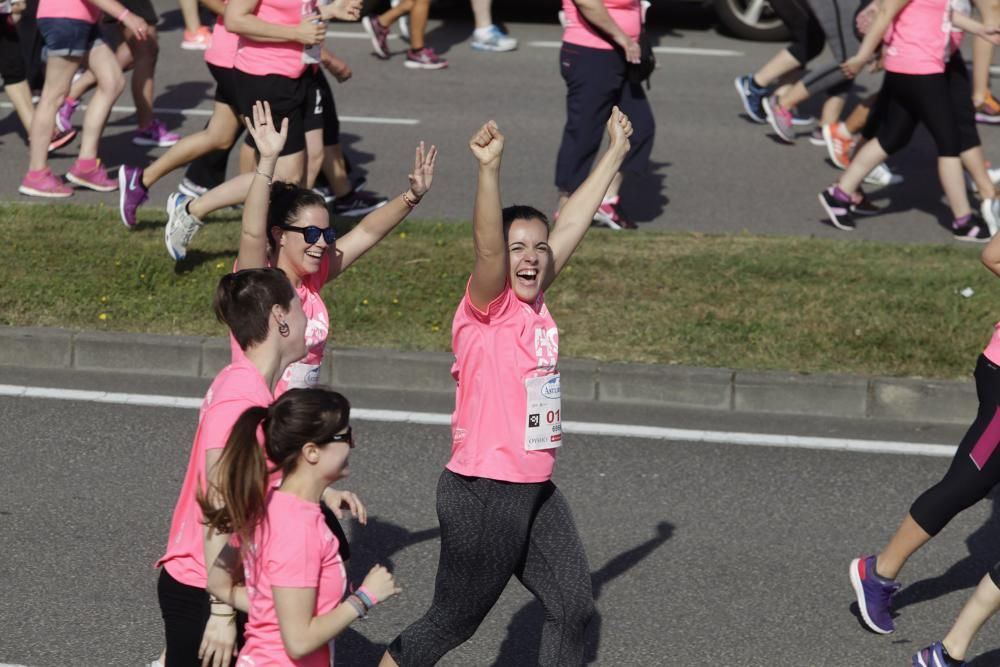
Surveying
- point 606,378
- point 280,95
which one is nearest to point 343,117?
point 280,95

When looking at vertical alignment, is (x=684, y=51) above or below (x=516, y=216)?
below

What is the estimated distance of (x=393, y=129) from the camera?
12.1 meters

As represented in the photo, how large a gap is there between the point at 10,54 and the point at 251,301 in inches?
291

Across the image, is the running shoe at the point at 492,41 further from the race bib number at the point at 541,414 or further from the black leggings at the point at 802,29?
the race bib number at the point at 541,414

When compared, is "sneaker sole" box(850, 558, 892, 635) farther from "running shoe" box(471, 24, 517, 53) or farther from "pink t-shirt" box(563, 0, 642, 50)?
"running shoe" box(471, 24, 517, 53)

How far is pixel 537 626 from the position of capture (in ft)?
17.6

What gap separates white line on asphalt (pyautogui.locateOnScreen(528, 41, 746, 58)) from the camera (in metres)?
14.5

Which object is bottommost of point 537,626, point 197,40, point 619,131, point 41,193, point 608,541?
point 197,40

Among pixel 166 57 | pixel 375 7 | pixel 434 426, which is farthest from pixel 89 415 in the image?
pixel 375 7

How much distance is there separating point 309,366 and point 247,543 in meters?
1.37

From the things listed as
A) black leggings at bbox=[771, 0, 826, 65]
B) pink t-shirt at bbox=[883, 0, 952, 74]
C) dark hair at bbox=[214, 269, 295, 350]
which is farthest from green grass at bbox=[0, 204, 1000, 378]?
dark hair at bbox=[214, 269, 295, 350]

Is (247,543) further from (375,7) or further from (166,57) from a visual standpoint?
(375,7)

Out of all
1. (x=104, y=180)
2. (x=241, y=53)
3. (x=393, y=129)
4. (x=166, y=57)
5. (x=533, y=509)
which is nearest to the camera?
(x=533, y=509)

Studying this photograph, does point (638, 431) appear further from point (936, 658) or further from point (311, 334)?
point (311, 334)
